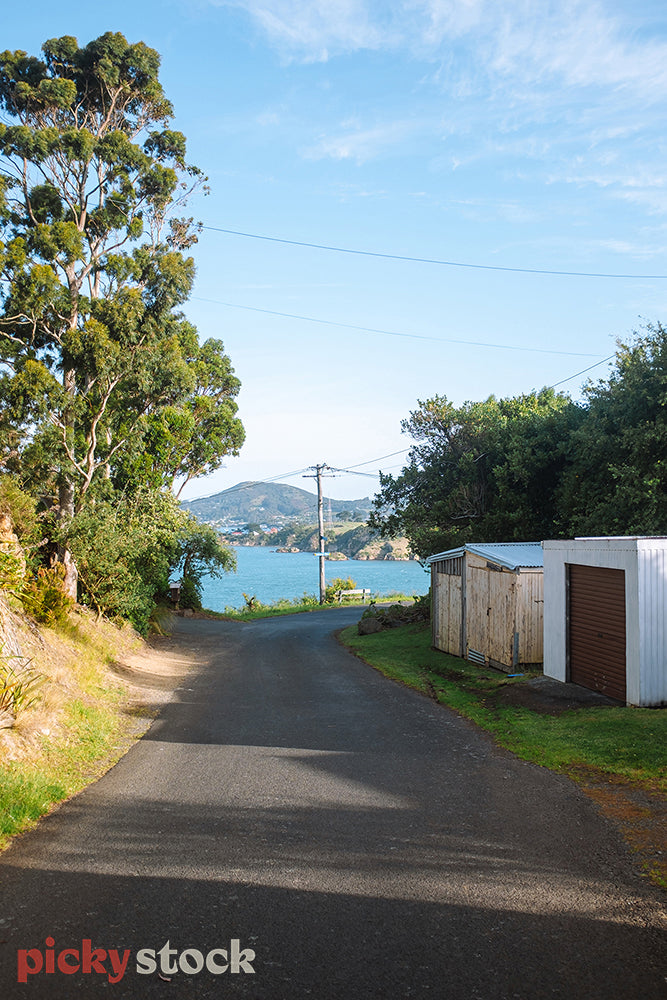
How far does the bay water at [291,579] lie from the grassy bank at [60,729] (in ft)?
150

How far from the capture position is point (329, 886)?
18.2 ft

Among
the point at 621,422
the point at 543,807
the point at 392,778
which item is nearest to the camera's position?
the point at 543,807

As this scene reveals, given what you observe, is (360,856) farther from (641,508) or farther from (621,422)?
(621,422)

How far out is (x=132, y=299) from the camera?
18.4 metres

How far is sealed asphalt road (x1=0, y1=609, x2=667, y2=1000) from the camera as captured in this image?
438 centimetres

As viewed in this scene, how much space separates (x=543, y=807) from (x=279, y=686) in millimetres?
9482

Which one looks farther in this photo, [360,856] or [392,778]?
[392,778]

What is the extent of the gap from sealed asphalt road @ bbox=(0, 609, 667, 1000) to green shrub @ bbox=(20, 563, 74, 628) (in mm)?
6215

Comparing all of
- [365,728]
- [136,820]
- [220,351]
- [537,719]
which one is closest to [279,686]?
[365,728]

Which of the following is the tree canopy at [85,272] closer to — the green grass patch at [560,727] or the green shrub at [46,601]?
the green shrub at [46,601]

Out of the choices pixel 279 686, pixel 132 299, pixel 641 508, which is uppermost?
pixel 132 299

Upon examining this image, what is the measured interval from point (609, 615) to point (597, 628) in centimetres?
54

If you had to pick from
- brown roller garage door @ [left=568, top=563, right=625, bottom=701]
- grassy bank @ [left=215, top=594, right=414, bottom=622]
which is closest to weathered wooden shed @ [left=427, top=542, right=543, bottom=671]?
brown roller garage door @ [left=568, top=563, right=625, bottom=701]

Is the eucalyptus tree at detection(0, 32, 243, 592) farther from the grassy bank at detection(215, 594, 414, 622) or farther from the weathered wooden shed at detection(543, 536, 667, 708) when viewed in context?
the grassy bank at detection(215, 594, 414, 622)
